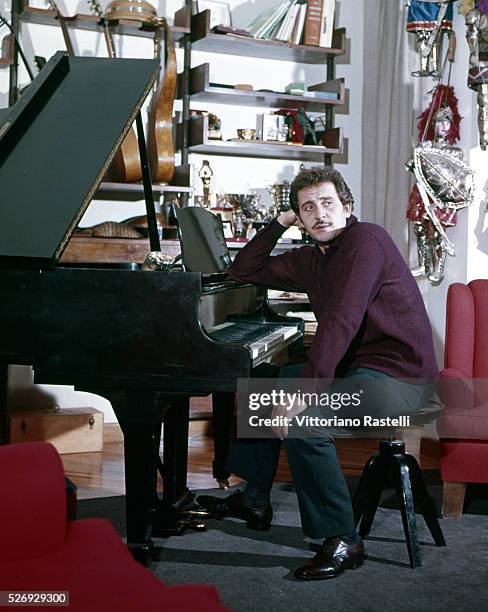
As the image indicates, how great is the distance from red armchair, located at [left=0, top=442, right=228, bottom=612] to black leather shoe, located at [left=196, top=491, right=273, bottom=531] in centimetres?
154

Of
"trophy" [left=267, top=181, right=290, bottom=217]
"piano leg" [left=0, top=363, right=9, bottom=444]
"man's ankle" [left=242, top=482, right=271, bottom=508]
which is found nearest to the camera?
"man's ankle" [left=242, top=482, right=271, bottom=508]

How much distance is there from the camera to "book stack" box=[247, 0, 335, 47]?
4809mm

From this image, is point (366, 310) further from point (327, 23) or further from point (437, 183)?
point (327, 23)

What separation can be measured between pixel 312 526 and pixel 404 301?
2.36 feet

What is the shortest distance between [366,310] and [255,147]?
7.21 feet

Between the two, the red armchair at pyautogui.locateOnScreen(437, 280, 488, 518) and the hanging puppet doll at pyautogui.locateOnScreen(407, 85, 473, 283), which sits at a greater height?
the hanging puppet doll at pyautogui.locateOnScreen(407, 85, 473, 283)

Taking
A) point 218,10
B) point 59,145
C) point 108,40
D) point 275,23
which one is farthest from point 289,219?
point 218,10

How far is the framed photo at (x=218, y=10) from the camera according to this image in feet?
15.8

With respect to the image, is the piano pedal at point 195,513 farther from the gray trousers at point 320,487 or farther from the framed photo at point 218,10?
the framed photo at point 218,10

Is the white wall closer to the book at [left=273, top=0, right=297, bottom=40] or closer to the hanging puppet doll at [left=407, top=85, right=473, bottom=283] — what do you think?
the book at [left=273, top=0, right=297, bottom=40]

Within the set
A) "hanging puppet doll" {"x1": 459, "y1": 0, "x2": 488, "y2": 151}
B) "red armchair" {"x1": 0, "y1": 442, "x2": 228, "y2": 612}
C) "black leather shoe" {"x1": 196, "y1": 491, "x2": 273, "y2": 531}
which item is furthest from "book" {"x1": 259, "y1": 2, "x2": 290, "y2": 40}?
"red armchair" {"x1": 0, "y1": 442, "x2": 228, "y2": 612}

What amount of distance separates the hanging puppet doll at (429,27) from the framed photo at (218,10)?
99 centimetres

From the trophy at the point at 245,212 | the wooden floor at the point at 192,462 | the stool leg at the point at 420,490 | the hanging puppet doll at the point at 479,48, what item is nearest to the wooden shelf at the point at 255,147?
the trophy at the point at 245,212

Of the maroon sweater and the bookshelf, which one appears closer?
the maroon sweater
